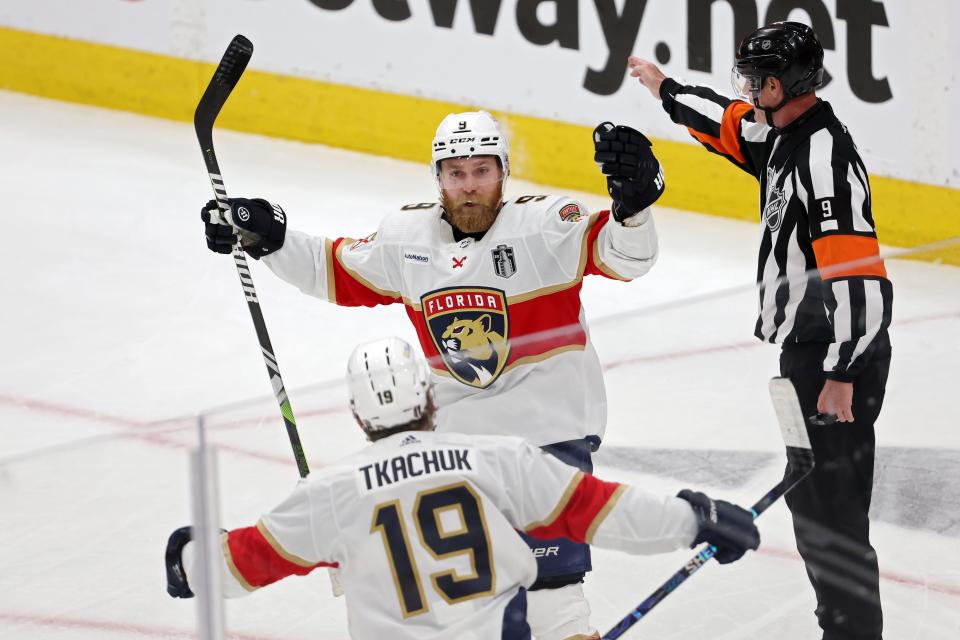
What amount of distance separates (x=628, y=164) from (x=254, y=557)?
37.4 inches

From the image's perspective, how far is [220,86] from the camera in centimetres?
341

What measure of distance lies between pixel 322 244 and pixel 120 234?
264 cm

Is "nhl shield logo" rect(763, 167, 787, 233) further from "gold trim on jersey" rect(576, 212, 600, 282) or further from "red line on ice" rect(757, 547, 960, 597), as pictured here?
"red line on ice" rect(757, 547, 960, 597)

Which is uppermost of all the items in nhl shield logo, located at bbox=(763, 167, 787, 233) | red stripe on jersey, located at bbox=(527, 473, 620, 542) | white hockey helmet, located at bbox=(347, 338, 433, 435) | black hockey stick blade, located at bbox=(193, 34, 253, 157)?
black hockey stick blade, located at bbox=(193, 34, 253, 157)

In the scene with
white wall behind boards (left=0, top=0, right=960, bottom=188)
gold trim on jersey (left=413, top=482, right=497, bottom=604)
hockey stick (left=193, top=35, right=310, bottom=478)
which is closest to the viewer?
gold trim on jersey (left=413, top=482, right=497, bottom=604)

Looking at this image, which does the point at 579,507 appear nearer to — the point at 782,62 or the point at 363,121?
the point at 782,62

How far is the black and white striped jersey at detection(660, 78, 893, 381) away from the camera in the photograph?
7.84 feet

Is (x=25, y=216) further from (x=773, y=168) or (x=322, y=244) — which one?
(x=773, y=168)

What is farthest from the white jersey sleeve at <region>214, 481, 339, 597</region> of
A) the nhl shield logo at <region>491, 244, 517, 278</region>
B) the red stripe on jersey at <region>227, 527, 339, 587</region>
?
the nhl shield logo at <region>491, 244, 517, 278</region>

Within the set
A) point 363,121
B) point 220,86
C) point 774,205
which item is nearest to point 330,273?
point 220,86

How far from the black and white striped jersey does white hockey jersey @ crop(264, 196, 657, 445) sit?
29 cm

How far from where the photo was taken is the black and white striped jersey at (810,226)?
7.84ft

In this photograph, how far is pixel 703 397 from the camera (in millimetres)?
2465

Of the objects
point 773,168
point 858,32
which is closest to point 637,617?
point 773,168
